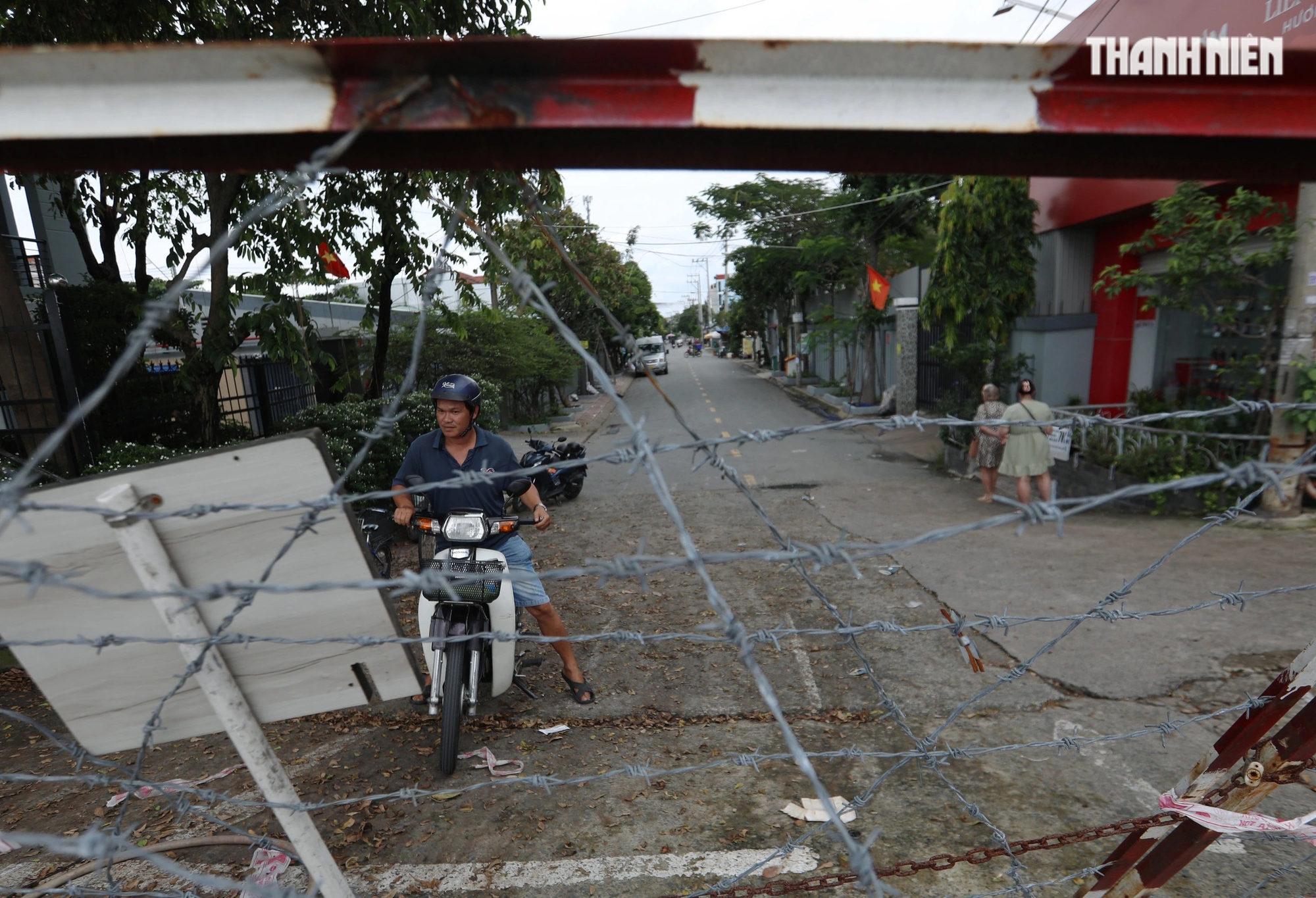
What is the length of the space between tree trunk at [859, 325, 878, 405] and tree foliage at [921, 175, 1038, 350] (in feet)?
24.9

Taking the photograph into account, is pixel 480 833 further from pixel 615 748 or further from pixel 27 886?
pixel 27 886

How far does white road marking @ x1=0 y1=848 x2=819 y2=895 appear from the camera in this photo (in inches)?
111

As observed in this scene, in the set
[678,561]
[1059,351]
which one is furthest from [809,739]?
[1059,351]

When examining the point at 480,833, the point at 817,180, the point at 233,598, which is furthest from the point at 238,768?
the point at 817,180

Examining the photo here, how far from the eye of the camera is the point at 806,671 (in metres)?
4.55

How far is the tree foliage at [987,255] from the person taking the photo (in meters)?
10.7

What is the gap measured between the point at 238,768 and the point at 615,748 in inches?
73.6

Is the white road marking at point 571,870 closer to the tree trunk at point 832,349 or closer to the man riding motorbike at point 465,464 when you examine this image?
the man riding motorbike at point 465,464

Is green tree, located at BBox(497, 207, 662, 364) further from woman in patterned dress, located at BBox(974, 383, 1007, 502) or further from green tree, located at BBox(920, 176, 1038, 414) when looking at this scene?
woman in patterned dress, located at BBox(974, 383, 1007, 502)

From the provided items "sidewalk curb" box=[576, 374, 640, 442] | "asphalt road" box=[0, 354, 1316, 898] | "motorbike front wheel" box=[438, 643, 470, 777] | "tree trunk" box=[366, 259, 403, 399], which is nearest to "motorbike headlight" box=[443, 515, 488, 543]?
"motorbike front wheel" box=[438, 643, 470, 777]

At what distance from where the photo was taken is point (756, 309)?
115ft

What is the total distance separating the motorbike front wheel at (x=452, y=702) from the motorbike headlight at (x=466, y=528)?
475 millimetres

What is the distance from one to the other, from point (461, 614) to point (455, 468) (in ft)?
2.34

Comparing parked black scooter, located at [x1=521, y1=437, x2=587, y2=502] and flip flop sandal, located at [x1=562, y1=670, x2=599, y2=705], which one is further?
parked black scooter, located at [x1=521, y1=437, x2=587, y2=502]
